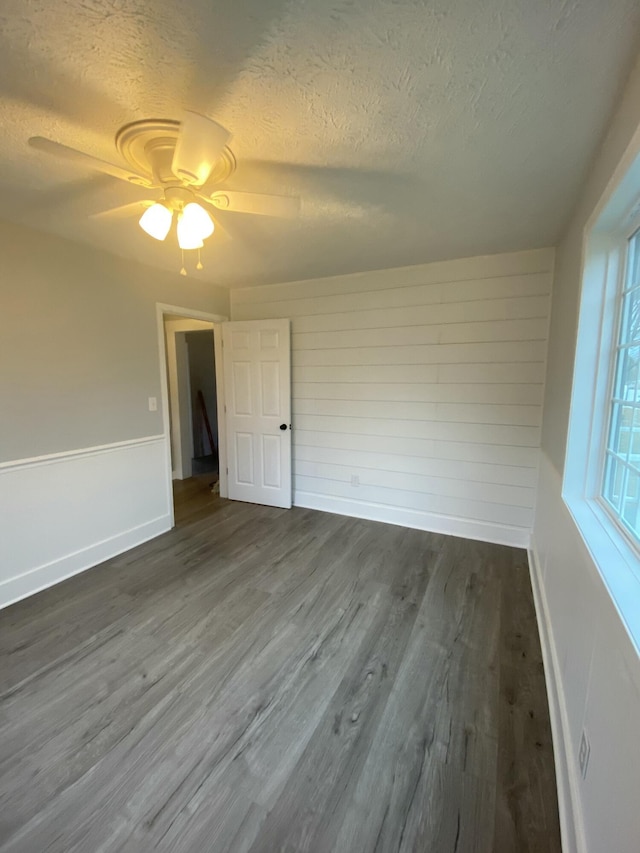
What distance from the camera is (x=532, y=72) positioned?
1.17 meters

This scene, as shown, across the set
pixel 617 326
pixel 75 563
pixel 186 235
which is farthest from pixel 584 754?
pixel 75 563

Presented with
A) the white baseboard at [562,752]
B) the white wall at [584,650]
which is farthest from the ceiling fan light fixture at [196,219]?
the white baseboard at [562,752]

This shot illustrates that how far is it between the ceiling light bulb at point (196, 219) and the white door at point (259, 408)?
2.26 metres

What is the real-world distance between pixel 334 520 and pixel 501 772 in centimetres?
249

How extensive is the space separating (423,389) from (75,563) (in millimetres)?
3160

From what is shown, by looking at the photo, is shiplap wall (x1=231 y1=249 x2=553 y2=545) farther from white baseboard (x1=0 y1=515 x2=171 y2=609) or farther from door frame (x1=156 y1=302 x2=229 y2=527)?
white baseboard (x1=0 y1=515 x2=171 y2=609)

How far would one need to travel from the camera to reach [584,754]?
1.18m

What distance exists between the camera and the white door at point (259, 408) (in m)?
3.98

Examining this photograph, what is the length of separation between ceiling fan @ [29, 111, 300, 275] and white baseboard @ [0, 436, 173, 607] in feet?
5.99

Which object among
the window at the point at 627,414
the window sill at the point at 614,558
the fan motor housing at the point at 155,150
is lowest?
the window sill at the point at 614,558

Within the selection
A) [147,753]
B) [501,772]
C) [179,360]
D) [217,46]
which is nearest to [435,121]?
[217,46]

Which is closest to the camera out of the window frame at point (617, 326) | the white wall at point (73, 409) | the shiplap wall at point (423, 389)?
the window frame at point (617, 326)

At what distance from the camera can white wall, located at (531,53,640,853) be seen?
0.90 metres

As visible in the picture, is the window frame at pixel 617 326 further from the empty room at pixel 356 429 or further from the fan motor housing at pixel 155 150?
the fan motor housing at pixel 155 150
